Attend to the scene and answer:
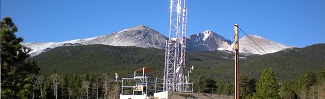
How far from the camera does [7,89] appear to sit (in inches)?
1034

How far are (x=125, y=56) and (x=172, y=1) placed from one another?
138644 millimetres

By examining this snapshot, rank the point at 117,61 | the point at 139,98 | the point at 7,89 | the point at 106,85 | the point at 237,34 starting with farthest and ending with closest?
the point at 117,61 < the point at 106,85 < the point at 139,98 < the point at 7,89 < the point at 237,34

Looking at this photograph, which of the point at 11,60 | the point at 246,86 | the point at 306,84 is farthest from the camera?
the point at 306,84

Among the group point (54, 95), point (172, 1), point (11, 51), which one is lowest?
point (54, 95)

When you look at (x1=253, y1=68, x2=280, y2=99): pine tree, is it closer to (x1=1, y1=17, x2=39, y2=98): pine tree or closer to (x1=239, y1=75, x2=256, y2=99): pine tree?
(x1=239, y1=75, x2=256, y2=99): pine tree

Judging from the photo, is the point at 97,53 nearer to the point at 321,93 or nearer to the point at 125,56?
the point at 125,56

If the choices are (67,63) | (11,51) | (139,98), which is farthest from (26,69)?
(67,63)

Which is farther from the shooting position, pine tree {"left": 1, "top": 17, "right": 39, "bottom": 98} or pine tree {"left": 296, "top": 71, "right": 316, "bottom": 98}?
pine tree {"left": 296, "top": 71, "right": 316, "bottom": 98}

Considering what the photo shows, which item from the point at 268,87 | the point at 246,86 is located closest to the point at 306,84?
the point at 246,86

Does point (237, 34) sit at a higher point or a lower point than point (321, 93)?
higher

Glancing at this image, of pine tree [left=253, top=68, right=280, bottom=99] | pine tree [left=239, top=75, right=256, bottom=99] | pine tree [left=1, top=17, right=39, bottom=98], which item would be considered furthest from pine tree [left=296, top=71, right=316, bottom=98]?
pine tree [left=1, top=17, right=39, bottom=98]

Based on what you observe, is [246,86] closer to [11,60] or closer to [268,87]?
[268,87]

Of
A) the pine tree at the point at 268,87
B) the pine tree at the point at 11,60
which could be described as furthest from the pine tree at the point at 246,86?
the pine tree at the point at 11,60

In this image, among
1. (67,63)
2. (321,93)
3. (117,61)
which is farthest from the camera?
(117,61)
